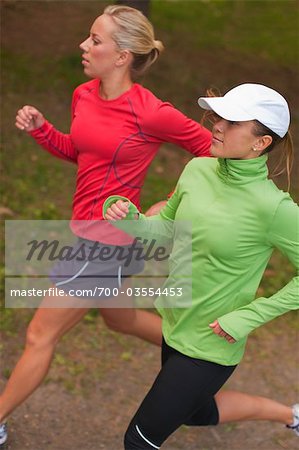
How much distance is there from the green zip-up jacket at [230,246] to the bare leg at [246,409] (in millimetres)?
567

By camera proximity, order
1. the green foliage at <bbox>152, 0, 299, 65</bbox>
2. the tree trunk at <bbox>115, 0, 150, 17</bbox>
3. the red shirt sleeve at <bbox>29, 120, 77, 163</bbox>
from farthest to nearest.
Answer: the green foliage at <bbox>152, 0, 299, 65</bbox>, the tree trunk at <bbox>115, 0, 150, 17</bbox>, the red shirt sleeve at <bbox>29, 120, 77, 163</bbox>

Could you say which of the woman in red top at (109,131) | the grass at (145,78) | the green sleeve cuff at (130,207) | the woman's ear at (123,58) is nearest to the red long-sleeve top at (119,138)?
the woman in red top at (109,131)

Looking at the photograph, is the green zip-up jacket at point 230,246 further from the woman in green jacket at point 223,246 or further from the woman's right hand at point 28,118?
the woman's right hand at point 28,118

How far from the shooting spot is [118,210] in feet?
9.23

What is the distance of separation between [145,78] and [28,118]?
204 inches

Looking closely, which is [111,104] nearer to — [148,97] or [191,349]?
[148,97]

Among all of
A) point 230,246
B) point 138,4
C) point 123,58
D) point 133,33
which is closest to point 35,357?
point 230,246

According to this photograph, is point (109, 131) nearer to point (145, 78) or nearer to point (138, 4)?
point (138, 4)

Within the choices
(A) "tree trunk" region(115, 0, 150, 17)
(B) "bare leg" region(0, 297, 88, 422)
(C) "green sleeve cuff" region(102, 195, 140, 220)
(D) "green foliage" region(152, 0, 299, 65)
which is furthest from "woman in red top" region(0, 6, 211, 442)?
(D) "green foliage" region(152, 0, 299, 65)

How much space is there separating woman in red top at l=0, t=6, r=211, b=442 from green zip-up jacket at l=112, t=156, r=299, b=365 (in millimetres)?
433

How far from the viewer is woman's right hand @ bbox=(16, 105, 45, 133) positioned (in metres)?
3.46

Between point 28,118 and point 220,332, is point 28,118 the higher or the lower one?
the higher one

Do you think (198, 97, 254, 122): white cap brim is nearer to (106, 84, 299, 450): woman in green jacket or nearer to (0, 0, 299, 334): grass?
(106, 84, 299, 450): woman in green jacket

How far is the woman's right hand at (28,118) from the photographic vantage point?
11.3 ft
